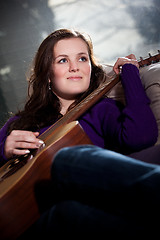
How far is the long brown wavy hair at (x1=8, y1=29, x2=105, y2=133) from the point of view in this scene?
1401mm

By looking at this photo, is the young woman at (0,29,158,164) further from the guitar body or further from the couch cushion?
the guitar body

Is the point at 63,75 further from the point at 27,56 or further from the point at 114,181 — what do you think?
the point at 27,56

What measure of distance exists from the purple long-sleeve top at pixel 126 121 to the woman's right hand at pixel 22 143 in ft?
0.43

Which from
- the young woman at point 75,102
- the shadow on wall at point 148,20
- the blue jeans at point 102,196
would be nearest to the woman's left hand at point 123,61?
the young woman at point 75,102

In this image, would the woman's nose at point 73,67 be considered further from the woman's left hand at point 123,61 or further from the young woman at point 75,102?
the woman's left hand at point 123,61

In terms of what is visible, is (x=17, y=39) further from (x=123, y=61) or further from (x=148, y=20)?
(x=123, y=61)

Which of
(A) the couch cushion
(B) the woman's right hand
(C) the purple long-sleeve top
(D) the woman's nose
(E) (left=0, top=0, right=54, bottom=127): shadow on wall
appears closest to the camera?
(B) the woman's right hand

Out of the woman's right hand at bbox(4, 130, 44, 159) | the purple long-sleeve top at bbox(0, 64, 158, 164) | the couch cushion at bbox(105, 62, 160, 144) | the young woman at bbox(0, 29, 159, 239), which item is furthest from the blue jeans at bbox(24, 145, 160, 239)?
the couch cushion at bbox(105, 62, 160, 144)

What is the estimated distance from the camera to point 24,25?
15.7 ft

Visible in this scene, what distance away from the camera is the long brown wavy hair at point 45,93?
55.2 inches

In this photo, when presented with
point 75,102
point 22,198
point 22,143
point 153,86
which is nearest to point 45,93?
point 75,102

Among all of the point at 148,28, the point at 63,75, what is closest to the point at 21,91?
the point at 148,28

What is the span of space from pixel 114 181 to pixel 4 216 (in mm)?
381

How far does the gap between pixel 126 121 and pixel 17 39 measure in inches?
182
